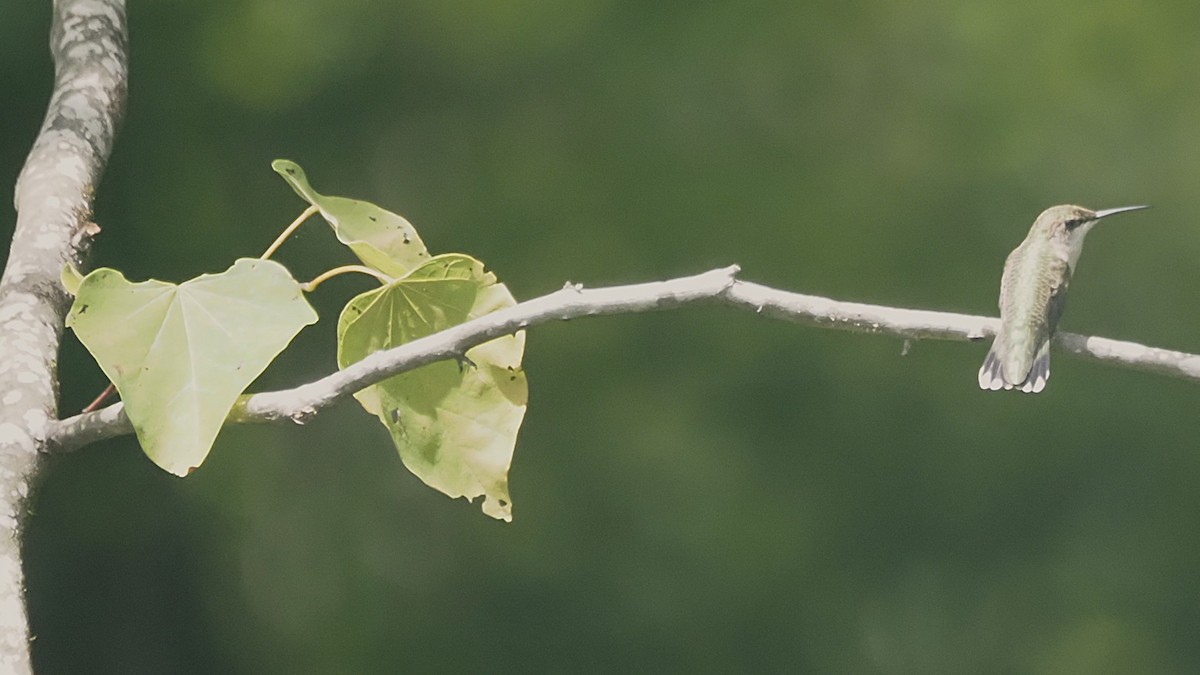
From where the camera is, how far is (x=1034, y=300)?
1.44 m

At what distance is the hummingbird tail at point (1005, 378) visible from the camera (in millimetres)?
1302

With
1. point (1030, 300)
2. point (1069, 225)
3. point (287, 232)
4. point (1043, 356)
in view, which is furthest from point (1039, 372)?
point (287, 232)

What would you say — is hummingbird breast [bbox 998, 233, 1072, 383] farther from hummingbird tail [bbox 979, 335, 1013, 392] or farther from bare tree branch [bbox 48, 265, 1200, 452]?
bare tree branch [bbox 48, 265, 1200, 452]

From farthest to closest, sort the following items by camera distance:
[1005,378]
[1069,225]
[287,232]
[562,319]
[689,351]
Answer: [689,351], [1069,225], [1005,378], [287,232], [562,319]

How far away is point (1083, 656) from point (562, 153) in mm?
1487

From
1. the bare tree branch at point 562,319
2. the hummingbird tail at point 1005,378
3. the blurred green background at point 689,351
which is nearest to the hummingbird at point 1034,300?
the hummingbird tail at point 1005,378

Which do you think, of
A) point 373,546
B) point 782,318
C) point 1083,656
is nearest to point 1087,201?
point 1083,656

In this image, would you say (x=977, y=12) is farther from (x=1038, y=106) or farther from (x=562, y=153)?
(x=562, y=153)

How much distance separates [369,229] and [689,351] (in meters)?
1.49

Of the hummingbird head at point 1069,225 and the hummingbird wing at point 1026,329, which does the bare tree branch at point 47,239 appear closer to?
the hummingbird wing at point 1026,329

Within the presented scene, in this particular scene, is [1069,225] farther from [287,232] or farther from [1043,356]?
Result: [287,232]

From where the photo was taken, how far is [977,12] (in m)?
2.63

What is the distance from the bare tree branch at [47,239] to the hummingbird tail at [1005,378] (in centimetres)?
88

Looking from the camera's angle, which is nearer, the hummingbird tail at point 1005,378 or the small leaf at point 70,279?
the small leaf at point 70,279
